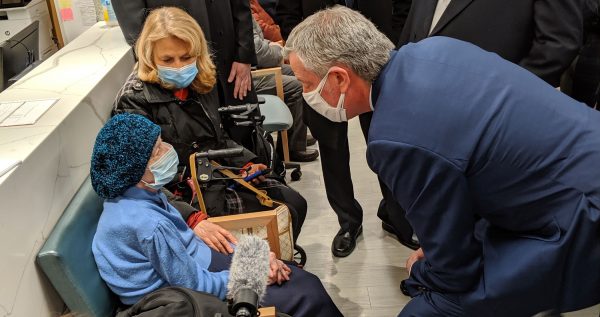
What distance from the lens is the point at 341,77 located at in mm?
1503

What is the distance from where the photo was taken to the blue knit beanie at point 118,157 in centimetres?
166

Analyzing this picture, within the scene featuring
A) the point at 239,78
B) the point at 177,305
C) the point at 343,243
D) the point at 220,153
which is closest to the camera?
the point at 177,305

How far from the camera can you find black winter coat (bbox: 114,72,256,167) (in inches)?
87.7

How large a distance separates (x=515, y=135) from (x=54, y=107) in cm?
155

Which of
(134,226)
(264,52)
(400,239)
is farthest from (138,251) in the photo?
(264,52)

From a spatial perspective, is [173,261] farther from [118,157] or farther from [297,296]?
[297,296]

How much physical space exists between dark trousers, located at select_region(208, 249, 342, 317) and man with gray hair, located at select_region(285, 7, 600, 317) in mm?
538

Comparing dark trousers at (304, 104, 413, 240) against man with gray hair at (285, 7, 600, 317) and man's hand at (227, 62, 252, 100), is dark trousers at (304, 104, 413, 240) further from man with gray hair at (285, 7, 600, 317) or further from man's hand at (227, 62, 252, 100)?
man with gray hair at (285, 7, 600, 317)

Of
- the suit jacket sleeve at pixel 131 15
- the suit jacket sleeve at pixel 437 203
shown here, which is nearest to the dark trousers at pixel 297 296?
the suit jacket sleeve at pixel 437 203

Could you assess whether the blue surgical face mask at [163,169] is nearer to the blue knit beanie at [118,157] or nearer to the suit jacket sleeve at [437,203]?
the blue knit beanie at [118,157]

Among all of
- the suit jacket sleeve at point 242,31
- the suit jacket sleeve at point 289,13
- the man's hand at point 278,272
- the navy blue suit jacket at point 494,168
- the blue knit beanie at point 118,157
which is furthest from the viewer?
the suit jacket sleeve at point 289,13

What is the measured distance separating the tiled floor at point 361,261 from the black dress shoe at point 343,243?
3cm

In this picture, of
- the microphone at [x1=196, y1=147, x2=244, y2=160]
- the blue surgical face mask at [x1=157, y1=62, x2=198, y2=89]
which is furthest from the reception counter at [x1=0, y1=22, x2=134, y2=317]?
the microphone at [x1=196, y1=147, x2=244, y2=160]

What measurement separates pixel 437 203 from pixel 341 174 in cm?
131
